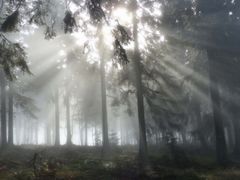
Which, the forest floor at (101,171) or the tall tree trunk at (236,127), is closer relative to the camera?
the forest floor at (101,171)

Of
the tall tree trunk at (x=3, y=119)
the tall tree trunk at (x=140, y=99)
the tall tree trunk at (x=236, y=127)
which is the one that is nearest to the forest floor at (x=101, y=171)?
the tall tree trunk at (x=140, y=99)

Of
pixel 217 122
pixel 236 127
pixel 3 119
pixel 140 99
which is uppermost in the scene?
pixel 3 119

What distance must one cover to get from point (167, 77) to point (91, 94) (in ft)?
52.3

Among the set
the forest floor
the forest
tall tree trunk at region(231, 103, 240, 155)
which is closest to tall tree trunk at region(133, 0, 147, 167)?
the forest

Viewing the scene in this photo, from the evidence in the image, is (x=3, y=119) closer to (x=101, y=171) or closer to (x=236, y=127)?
(x=101, y=171)

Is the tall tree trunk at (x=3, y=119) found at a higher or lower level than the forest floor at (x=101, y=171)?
higher

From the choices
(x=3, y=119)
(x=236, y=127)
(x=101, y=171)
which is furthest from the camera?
(x=3, y=119)

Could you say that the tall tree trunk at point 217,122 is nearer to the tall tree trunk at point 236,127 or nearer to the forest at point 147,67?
the forest at point 147,67

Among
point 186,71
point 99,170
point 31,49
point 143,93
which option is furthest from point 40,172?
point 31,49

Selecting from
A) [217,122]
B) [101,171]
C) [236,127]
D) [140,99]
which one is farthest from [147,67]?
[236,127]

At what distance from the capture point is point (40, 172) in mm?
14039

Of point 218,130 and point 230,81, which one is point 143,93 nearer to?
point 218,130

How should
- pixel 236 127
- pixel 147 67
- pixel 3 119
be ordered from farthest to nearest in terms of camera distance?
pixel 3 119, pixel 236 127, pixel 147 67

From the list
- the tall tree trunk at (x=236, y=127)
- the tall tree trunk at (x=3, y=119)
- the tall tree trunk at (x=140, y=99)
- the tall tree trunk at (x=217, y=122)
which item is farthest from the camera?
the tall tree trunk at (x=3, y=119)
